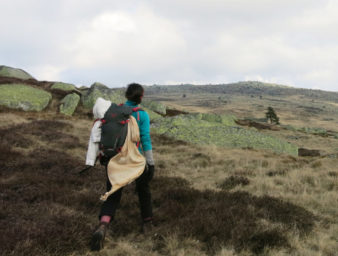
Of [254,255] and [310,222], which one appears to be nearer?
[254,255]

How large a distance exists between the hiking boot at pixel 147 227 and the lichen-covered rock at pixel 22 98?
20016 mm

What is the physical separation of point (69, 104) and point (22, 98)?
12.7 ft

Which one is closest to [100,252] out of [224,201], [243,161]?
[224,201]

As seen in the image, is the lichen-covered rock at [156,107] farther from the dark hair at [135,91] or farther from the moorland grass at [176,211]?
the dark hair at [135,91]

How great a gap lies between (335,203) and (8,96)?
23.7m

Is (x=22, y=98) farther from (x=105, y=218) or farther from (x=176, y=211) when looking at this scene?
(x=105, y=218)

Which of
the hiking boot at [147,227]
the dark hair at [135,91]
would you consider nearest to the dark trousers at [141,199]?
the hiking boot at [147,227]

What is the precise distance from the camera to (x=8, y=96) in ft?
69.3

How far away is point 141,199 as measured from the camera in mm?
5020

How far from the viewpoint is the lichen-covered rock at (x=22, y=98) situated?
20.7m

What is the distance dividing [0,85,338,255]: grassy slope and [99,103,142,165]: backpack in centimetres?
152

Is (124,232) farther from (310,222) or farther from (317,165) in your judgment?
(317,165)

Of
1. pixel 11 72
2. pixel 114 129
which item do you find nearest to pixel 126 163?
pixel 114 129

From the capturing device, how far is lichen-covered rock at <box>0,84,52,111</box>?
20703 millimetres
